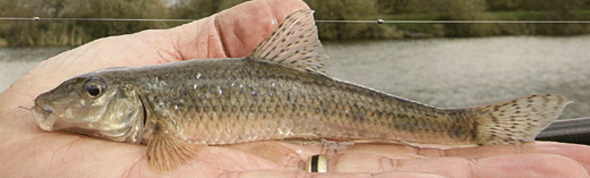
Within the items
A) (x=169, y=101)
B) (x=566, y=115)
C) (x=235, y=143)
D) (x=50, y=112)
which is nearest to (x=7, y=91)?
(x=50, y=112)

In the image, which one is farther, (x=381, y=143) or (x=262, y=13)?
(x=262, y=13)

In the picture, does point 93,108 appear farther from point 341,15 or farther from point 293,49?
point 341,15

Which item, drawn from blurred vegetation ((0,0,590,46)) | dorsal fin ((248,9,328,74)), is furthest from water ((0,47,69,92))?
dorsal fin ((248,9,328,74))

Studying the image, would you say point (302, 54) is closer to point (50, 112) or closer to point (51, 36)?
point (50, 112)

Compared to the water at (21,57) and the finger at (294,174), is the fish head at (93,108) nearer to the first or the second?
the finger at (294,174)

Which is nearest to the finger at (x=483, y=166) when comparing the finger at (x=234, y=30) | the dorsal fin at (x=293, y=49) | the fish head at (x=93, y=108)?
the dorsal fin at (x=293, y=49)

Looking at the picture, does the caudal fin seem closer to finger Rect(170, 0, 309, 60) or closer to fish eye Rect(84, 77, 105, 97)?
finger Rect(170, 0, 309, 60)

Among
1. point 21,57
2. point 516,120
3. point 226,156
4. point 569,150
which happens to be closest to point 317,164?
point 226,156
